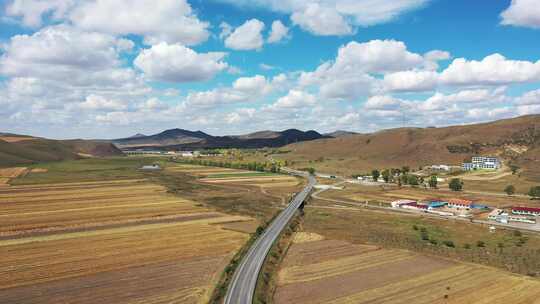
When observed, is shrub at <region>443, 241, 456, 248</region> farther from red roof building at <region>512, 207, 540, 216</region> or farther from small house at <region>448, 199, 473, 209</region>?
small house at <region>448, 199, 473, 209</region>

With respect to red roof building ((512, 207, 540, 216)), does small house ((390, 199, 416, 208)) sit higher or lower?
higher

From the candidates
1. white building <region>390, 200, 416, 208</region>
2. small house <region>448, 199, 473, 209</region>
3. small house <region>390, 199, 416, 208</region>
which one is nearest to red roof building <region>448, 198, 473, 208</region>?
small house <region>448, 199, 473, 209</region>

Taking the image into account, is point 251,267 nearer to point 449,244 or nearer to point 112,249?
point 112,249

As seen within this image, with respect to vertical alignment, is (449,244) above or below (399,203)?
below

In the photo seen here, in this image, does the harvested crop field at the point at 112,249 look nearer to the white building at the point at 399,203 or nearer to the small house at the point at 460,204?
the white building at the point at 399,203

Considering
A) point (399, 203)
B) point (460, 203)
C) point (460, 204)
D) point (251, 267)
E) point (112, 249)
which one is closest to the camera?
point (251, 267)

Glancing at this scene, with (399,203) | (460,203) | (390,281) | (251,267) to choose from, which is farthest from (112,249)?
(460,203)

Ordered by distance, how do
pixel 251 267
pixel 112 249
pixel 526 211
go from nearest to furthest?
1. pixel 251 267
2. pixel 112 249
3. pixel 526 211

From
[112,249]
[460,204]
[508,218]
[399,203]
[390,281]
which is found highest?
[112,249]
